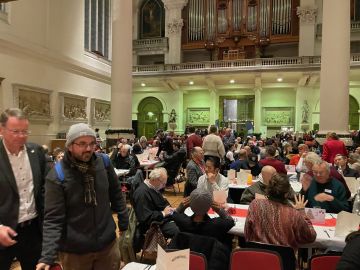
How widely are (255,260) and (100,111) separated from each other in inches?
690

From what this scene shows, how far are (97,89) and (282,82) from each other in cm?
1178

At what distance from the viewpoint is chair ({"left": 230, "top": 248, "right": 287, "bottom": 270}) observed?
8.46ft

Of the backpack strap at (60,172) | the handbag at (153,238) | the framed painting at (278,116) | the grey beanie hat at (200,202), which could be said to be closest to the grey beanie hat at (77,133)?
the backpack strap at (60,172)

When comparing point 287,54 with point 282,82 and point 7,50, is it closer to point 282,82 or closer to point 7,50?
point 282,82

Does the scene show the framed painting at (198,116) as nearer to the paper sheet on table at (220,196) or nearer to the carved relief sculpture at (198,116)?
the carved relief sculpture at (198,116)

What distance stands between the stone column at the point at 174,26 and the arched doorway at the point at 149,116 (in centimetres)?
328

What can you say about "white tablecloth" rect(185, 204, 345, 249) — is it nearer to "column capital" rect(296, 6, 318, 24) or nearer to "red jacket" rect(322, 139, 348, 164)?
"red jacket" rect(322, 139, 348, 164)

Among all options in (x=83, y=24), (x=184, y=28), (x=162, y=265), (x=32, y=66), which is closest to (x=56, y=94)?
(x=32, y=66)

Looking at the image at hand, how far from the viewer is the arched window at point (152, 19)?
24672 mm

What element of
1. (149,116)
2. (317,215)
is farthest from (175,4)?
(317,215)

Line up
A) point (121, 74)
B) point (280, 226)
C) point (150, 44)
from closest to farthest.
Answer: point (280, 226), point (121, 74), point (150, 44)

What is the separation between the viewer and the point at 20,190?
246 centimetres

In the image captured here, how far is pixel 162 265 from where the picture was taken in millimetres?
1966

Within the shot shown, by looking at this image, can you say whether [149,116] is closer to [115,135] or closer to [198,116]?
[198,116]
